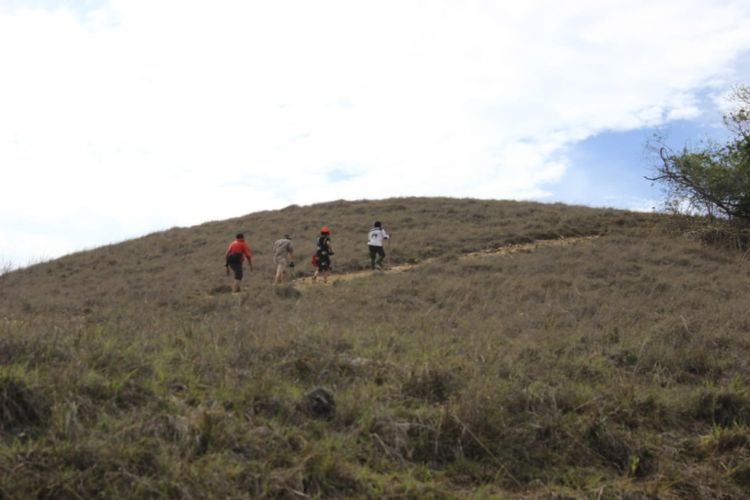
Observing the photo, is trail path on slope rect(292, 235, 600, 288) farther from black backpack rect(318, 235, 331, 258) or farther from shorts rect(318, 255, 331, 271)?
black backpack rect(318, 235, 331, 258)

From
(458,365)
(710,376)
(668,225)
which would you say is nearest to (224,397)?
(458,365)

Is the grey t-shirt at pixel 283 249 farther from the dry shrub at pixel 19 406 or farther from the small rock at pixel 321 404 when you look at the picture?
the dry shrub at pixel 19 406

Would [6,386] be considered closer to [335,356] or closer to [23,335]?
[23,335]

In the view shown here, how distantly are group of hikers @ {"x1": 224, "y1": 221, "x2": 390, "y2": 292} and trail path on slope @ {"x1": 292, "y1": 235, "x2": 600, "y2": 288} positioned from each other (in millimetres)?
317

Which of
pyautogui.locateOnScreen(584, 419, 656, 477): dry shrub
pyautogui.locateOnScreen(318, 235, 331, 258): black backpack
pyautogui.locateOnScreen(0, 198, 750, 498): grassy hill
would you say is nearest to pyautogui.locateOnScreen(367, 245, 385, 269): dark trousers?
pyautogui.locateOnScreen(318, 235, 331, 258): black backpack

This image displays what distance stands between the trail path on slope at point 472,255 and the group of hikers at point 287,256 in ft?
1.04

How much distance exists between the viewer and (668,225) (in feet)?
77.6

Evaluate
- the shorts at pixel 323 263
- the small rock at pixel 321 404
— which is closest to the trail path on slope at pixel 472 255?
the shorts at pixel 323 263

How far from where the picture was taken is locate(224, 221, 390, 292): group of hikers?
16141 mm

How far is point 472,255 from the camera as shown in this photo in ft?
68.5

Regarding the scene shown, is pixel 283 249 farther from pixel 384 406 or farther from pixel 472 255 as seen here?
pixel 384 406

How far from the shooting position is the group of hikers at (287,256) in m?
16.1

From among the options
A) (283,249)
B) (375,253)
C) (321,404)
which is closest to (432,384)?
(321,404)

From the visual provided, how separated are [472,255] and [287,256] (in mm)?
6891
